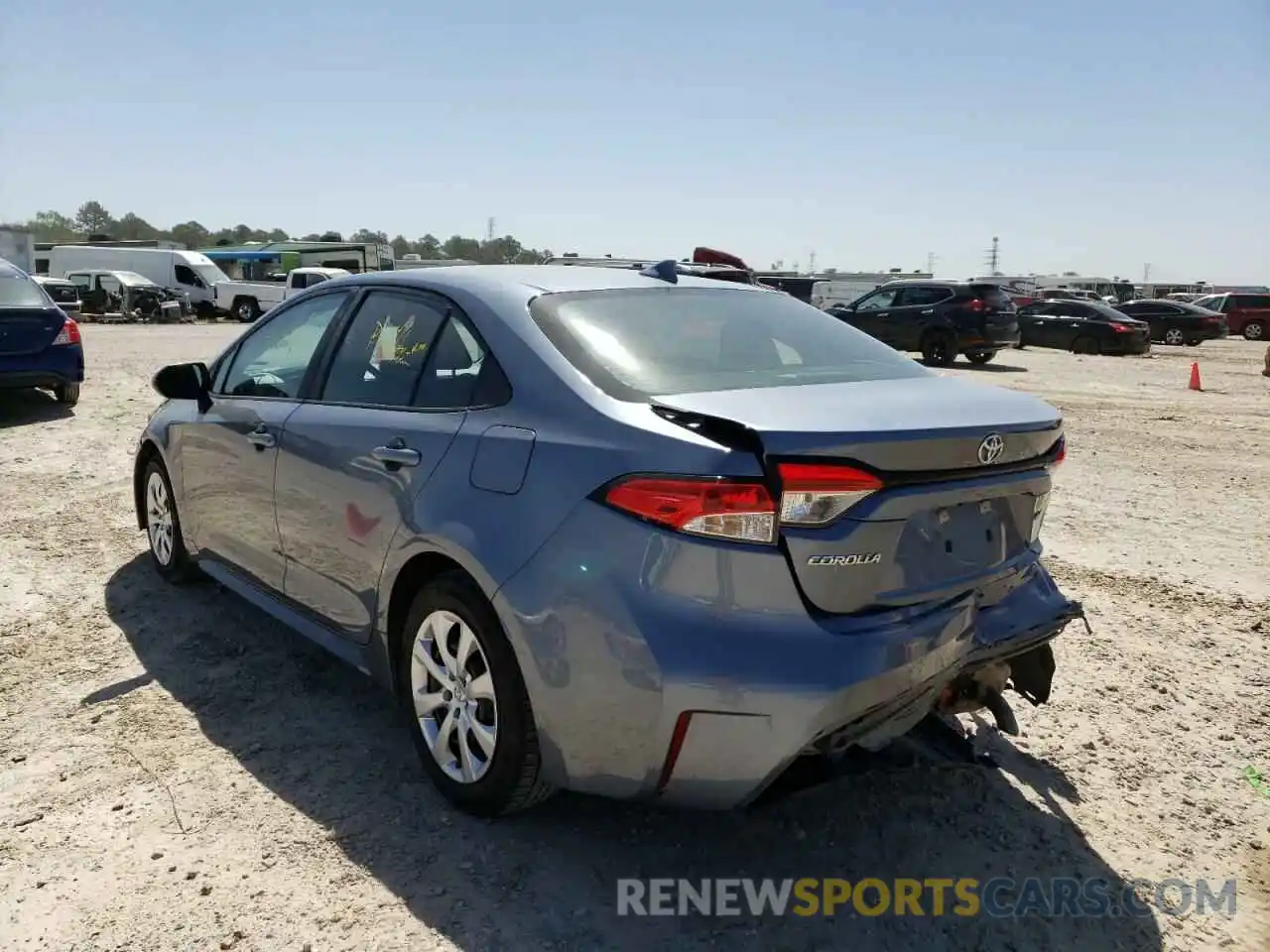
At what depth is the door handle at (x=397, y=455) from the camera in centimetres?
290

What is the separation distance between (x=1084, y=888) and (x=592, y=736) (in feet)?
4.65

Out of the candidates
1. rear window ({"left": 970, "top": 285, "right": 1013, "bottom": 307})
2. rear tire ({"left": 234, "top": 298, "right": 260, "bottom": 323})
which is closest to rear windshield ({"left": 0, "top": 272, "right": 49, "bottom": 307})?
rear window ({"left": 970, "top": 285, "right": 1013, "bottom": 307})

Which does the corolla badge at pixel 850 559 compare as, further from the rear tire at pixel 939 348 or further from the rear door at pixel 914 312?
the rear door at pixel 914 312

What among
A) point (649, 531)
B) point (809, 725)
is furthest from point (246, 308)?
point (809, 725)

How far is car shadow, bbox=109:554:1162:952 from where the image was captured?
95.3 inches

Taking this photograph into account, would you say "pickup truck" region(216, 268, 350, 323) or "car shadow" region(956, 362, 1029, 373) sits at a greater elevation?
"pickup truck" region(216, 268, 350, 323)

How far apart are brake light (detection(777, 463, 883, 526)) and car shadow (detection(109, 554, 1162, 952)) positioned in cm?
83

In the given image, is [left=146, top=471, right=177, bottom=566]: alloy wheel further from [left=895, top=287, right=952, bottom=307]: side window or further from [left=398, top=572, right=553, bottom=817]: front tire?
[left=895, top=287, right=952, bottom=307]: side window

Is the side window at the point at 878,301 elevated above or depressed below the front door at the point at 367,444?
above

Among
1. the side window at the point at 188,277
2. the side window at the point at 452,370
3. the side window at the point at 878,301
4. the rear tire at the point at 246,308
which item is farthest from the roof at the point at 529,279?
the side window at the point at 188,277

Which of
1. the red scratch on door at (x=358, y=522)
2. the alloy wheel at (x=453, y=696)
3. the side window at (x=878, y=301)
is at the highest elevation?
the side window at (x=878, y=301)

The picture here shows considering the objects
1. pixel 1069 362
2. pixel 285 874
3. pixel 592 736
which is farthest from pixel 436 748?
pixel 1069 362

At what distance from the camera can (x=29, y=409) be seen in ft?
33.9

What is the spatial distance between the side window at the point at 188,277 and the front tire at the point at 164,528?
110 feet
